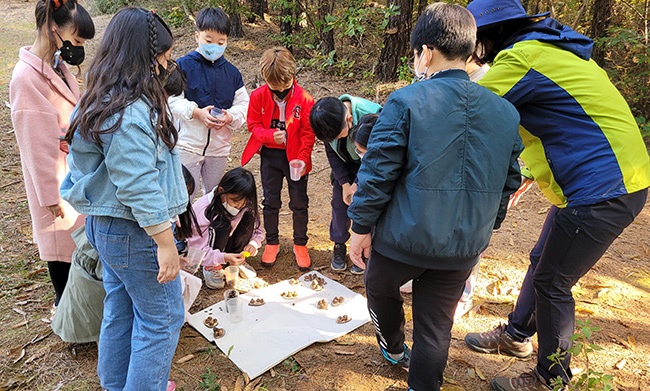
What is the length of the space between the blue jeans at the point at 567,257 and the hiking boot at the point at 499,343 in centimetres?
42

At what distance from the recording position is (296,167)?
11.6 feet

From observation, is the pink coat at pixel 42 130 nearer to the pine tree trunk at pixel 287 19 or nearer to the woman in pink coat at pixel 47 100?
the woman in pink coat at pixel 47 100

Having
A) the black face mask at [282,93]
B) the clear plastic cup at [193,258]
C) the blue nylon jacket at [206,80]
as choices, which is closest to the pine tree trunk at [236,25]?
the blue nylon jacket at [206,80]

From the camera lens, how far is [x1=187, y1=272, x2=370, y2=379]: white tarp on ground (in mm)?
2783

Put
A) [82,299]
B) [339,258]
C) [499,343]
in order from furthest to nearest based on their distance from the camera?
[339,258], [499,343], [82,299]

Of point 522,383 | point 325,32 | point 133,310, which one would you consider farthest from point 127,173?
point 325,32

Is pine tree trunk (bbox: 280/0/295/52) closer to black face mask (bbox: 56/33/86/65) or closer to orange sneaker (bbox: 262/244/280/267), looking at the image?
orange sneaker (bbox: 262/244/280/267)

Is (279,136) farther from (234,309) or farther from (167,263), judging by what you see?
(167,263)

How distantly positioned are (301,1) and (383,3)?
70.7 inches

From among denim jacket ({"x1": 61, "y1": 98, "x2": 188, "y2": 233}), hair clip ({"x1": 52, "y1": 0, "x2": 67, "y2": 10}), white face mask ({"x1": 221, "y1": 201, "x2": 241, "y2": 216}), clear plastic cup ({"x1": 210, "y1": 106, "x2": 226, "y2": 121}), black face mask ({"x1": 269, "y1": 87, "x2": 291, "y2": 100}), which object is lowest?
white face mask ({"x1": 221, "y1": 201, "x2": 241, "y2": 216})

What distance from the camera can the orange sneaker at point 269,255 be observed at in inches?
151

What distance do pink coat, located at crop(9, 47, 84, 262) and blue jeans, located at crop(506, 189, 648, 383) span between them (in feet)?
8.54

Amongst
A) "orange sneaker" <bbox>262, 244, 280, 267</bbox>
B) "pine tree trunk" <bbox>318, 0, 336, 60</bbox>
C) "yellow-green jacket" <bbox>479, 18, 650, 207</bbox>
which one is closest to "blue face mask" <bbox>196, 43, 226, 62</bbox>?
"orange sneaker" <bbox>262, 244, 280, 267</bbox>

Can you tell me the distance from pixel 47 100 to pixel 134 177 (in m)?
1.20
